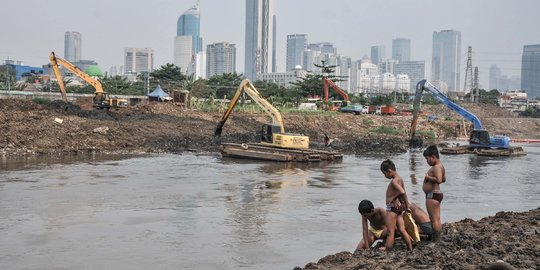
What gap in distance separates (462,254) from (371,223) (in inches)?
64.0

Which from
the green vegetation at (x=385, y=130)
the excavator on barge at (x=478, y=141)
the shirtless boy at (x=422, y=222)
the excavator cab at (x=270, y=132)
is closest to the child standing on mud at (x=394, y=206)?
the shirtless boy at (x=422, y=222)

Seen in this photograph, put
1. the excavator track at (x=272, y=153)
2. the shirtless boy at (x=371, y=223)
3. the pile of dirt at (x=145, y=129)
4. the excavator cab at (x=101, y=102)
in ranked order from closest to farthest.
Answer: the shirtless boy at (x=371, y=223), the excavator track at (x=272, y=153), the pile of dirt at (x=145, y=129), the excavator cab at (x=101, y=102)

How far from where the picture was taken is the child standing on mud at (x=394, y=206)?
34.9 ft

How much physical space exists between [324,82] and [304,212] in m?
66.2

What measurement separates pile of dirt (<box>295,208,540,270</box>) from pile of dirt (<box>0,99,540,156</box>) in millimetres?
26571

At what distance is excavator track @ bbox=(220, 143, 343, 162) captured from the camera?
3347 centimetres

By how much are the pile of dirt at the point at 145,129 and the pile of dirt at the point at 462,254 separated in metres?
26.6

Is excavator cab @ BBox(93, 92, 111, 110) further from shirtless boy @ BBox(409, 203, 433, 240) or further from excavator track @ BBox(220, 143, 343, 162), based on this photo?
shirtless boy @ BBox(409, 203, 433, 240)

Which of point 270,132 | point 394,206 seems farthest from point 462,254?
point 270,132

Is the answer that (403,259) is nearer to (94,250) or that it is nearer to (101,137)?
(94,250)

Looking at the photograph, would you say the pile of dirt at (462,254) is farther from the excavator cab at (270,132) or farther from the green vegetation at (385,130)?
the green vegetation at (385,130)

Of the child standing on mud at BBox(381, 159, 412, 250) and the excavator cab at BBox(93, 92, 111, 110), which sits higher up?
the excavator cab at BBox(93, 92, 111, 110)

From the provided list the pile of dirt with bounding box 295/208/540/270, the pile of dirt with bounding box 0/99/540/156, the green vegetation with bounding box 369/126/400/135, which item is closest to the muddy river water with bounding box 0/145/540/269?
the pile of dirt with bounding box 295/208/540/270

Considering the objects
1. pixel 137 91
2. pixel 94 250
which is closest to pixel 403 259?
pixel 94 250
